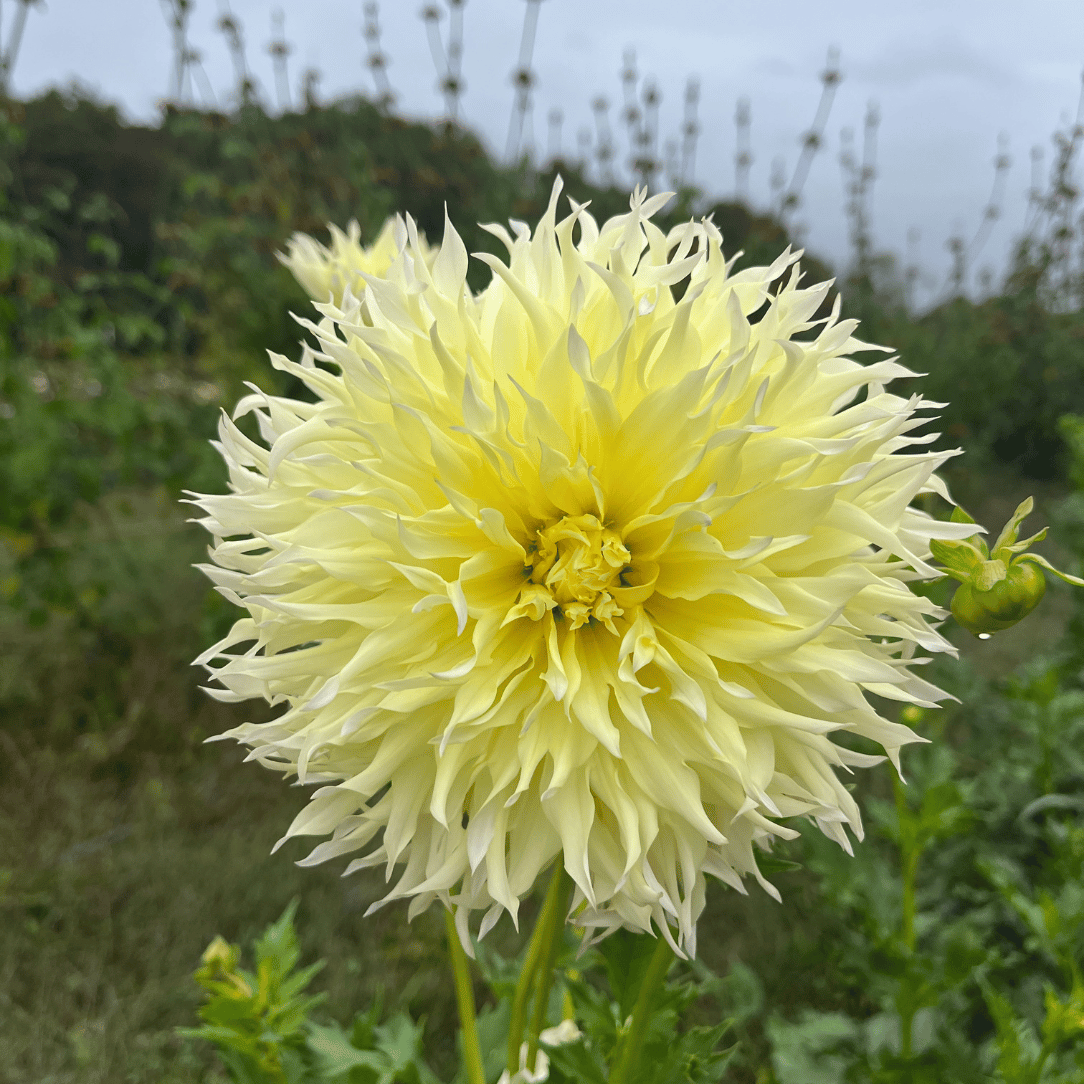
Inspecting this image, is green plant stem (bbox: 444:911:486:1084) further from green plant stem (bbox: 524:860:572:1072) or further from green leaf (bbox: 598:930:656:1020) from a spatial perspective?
green leaf (bbox: 598:930:656:1020)

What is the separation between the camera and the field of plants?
72.4 inches

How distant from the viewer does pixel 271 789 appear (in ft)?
11.4

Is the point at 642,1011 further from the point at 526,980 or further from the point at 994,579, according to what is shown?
the point at 994,579

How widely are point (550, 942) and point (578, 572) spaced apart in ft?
1.45

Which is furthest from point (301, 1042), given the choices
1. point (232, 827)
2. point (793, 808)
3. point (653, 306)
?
point (232, 827)

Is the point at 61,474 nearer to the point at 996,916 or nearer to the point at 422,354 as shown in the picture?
the point at 422,354

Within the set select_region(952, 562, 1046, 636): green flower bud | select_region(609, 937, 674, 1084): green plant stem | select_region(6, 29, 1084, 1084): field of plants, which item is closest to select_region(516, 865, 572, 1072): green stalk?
select_region(609, 937, 674, 1084): green plant stem

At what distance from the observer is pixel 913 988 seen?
154 centimetres

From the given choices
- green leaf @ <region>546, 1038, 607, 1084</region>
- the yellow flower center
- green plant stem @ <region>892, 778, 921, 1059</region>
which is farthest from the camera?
green plant stem @ <region>892, 778, 921, 1059</region>

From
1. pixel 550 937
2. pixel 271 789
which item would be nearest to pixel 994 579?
pixel 550 937

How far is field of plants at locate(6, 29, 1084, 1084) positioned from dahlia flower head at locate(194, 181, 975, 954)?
216 mm

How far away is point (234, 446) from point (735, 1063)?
2.17 meters

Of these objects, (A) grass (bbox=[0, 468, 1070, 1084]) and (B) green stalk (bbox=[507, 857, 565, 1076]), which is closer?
(B) green stalk (bbox=[507, 857, 565, 1076])

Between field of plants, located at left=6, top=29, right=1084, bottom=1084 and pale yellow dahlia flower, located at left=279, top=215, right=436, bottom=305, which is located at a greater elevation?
pale yellow dahlia flower, located at left=279, top=215, right=436, bottom=305
